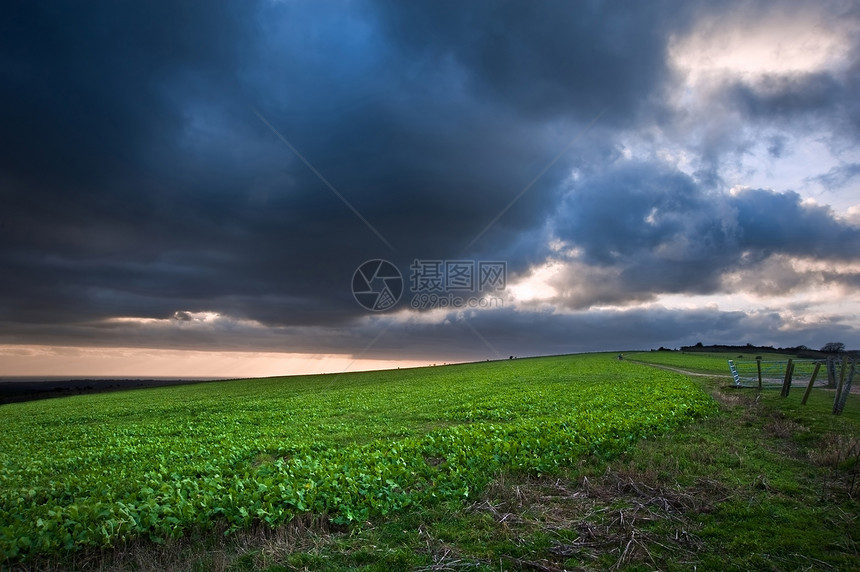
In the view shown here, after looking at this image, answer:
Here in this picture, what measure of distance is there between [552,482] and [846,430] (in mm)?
12195

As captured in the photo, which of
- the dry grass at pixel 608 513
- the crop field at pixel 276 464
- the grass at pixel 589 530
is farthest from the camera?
the crop field at pixel 276 464

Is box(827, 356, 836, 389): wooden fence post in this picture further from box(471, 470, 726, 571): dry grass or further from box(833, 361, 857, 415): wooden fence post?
box(471, 470, 726, 571): dry grass

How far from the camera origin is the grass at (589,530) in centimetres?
759

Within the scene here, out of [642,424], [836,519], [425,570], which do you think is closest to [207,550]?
[425,570]

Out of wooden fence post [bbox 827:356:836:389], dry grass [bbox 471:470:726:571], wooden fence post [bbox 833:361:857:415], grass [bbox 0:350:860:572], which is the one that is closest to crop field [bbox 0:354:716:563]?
grass [bbox 0:350:860:572]

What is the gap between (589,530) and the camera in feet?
27.9

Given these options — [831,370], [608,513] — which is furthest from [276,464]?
[831,370]

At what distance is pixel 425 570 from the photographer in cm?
726

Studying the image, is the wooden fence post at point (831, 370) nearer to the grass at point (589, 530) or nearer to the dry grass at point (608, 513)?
the grass at point (589, 530)

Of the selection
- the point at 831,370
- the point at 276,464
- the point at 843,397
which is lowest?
the point at 276,464

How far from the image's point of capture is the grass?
7590mm

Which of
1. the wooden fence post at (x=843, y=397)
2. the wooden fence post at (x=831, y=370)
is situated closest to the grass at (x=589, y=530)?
the wooden fence post at (x=843, y=397)

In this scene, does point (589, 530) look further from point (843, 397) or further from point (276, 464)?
point (843, 397)

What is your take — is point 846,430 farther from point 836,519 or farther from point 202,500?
point 202,500
